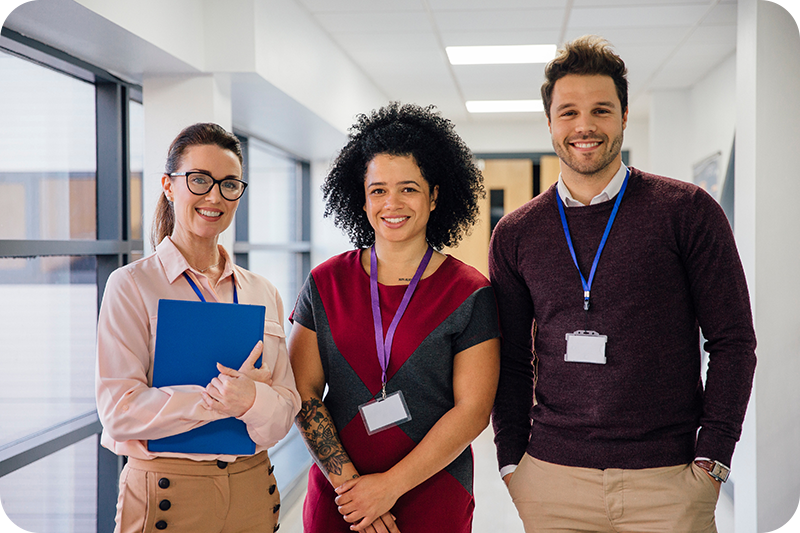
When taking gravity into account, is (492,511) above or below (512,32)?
below

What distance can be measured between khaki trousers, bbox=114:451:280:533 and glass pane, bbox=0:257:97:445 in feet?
3.75

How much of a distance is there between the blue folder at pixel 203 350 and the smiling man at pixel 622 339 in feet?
2.58

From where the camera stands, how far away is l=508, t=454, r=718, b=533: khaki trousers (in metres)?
1.61

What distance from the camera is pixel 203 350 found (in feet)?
4.95

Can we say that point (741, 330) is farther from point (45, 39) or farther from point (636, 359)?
point (45, 39)

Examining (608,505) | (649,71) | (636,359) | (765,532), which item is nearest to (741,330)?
(636,359)

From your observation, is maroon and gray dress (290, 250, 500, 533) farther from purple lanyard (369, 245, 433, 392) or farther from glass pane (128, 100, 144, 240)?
glass pane (128, 100, 144, 240)

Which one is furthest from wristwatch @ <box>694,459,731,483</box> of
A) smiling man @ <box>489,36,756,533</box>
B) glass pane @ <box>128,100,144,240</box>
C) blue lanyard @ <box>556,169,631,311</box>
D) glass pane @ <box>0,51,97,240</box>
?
glass pane @ <box>128,100,144,240</box>

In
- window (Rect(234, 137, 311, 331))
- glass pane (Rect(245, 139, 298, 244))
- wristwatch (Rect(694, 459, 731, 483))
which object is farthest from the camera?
glass pane (Rect(245, 139, 298, 244))

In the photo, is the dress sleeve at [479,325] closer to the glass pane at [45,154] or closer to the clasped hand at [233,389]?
the clasped hand at [233,389]

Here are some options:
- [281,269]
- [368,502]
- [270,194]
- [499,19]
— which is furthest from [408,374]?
[281,269]

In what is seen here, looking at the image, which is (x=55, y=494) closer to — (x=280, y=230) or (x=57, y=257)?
(x=57, y=257)

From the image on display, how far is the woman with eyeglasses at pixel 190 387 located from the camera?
1468 millimetres

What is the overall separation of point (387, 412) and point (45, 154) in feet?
6.23
